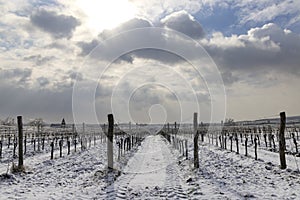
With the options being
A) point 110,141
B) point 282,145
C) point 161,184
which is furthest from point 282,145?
point 110,141

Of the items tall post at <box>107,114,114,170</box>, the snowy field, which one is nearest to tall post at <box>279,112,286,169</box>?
the snowy field

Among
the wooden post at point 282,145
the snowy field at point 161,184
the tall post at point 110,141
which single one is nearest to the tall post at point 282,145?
the wooden post at point 282,145

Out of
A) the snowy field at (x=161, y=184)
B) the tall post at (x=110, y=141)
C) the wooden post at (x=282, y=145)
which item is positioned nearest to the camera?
the snowy field at (x=161, y=184)

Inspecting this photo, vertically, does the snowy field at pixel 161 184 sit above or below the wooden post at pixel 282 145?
below

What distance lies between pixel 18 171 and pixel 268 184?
11219mm

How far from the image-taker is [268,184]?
11.6 metres

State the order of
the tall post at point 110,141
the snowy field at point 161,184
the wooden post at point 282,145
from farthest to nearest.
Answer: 1. the tall post at point 110,141
2. the wooden post at point 282,145
3. the snowy field at point 161,184

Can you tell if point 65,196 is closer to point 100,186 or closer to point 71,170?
point 100,186

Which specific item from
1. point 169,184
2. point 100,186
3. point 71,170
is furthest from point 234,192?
point 71,170

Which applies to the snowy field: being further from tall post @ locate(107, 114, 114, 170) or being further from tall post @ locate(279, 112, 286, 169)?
tall post @ locate(107, 114, 114, 170)

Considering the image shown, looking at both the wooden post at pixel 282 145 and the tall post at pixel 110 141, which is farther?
the tall post at pixel 110 141

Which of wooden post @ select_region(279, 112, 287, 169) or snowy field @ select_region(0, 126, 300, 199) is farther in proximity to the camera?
wooden post @ select_region(279, 112, 287, 169)

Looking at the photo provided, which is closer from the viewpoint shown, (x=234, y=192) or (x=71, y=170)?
(x=234, y=192)

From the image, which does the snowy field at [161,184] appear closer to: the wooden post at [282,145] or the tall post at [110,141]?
the wooden post at [282,145]
